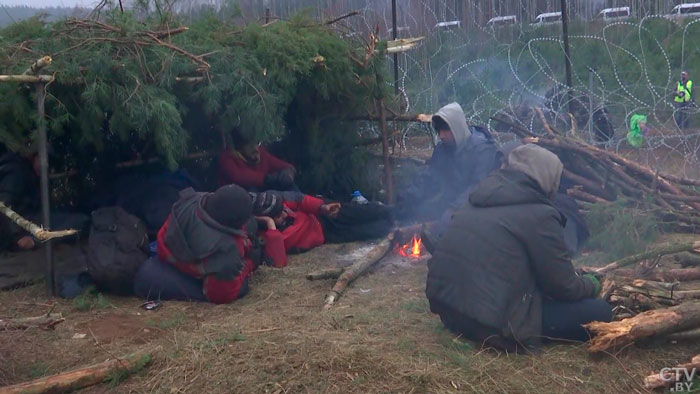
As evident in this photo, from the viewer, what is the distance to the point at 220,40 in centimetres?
746

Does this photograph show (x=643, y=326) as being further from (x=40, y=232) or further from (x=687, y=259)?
(x=40, y=232)

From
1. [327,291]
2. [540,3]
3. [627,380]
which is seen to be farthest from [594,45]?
[627,380]

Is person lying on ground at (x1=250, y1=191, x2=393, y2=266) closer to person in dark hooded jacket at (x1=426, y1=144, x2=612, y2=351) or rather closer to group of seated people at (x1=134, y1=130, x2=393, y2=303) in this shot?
group of seated people at (x1=134, y1=130, x2=393, y2=303)

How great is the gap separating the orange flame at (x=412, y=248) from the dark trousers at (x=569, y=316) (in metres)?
2.71

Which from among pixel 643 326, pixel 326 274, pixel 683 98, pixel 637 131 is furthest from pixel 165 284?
pixel 683 98

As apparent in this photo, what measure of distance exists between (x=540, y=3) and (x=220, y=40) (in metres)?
11.7

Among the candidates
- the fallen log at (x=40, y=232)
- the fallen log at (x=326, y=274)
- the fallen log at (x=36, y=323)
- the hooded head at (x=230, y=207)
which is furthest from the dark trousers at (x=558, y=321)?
the fallen log at (x=40, y=232)

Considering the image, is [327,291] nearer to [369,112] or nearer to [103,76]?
[103,76]

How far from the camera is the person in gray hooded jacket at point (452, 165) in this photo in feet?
23.9

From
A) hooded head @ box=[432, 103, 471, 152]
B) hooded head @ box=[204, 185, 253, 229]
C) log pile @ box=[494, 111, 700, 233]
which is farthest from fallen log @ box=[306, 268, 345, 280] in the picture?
log pile @ box=[494, 111, 700, 233]

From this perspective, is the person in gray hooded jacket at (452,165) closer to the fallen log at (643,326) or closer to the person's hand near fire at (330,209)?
the person's hand near fire at (330,209)

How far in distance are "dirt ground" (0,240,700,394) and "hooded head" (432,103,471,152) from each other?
187cm

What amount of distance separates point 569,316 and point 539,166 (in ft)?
3.04

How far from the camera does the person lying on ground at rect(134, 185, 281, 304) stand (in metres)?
5.83
